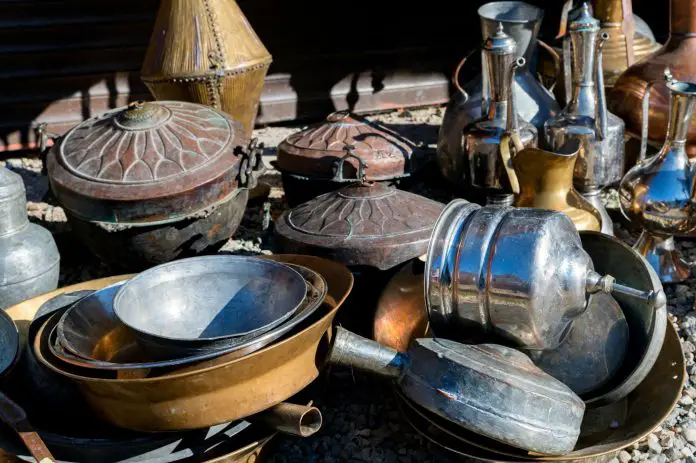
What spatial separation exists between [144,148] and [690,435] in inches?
107

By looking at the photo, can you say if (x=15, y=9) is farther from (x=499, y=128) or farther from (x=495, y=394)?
(x=495, y=394)

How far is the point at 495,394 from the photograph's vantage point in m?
2.15

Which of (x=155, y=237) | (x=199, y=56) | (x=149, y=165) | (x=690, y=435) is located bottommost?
(x=690, y=435)

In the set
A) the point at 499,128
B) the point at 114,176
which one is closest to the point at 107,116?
the point at 114,176

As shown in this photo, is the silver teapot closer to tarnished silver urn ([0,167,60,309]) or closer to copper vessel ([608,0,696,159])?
tarnished silver urn ([0,167,60,309])

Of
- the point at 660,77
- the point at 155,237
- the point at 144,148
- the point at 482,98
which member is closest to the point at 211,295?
the point at 155,237

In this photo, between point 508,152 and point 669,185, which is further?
point 508,152

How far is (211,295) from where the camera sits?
264 centimetres

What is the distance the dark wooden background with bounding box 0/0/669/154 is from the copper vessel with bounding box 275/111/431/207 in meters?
2.53

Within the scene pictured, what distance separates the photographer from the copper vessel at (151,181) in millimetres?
3396

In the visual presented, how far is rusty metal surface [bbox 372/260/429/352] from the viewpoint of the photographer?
284 cm

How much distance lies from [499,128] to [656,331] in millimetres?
1639

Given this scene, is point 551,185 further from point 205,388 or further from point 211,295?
point 205,388

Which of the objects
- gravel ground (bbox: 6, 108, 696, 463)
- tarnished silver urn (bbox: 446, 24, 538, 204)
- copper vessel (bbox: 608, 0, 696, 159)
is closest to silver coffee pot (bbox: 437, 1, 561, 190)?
tarnished silver urn (bbox: 446, 24, 538, 204)
